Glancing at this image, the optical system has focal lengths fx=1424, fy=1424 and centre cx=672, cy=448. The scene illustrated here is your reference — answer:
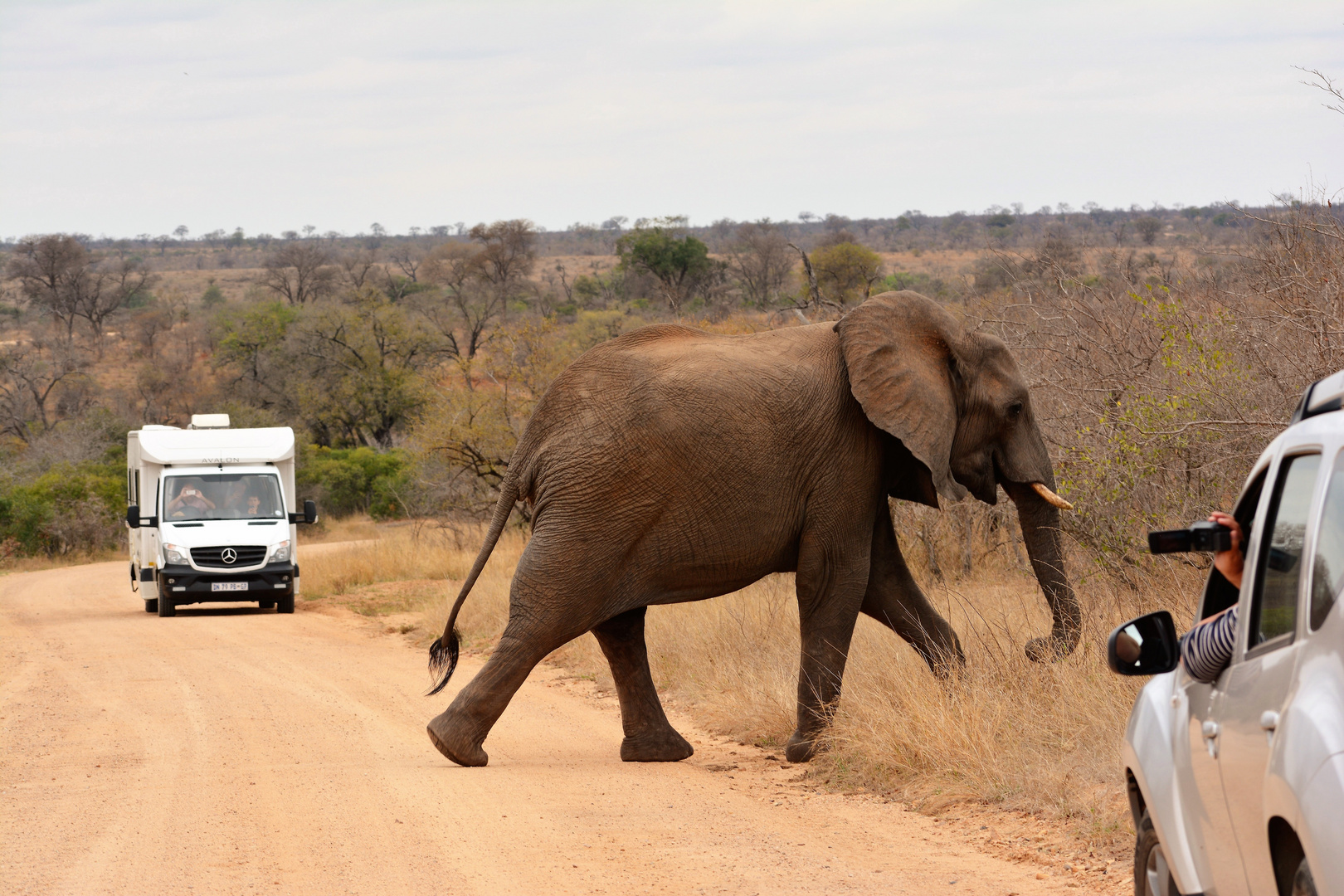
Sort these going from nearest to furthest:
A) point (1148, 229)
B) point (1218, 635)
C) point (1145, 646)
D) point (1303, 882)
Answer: point (1303, 882) → point (1218, 635) → point (1145, 646) → point (1148, 229)

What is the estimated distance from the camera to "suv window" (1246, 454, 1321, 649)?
286cm

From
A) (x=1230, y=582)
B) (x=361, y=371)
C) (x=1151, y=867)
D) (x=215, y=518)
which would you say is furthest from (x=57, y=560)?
(x=1230, y=582)

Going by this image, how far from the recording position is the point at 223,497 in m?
20.6

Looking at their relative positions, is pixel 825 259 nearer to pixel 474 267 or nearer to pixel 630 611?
pixel 474 267

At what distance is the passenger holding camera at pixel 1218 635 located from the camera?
3.36 m

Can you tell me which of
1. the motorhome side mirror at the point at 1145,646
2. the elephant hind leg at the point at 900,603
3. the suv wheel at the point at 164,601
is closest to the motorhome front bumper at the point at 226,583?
the suv wheel at the point at 164,601

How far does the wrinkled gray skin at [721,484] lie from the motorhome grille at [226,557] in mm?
12294

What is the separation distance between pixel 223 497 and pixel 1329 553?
1957cm

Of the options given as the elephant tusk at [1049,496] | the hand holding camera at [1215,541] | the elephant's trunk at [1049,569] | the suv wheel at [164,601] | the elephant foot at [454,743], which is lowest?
the suv wheel at [164,601]

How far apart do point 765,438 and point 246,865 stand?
141 inches

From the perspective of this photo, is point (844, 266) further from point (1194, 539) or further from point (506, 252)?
point (1194, 539)

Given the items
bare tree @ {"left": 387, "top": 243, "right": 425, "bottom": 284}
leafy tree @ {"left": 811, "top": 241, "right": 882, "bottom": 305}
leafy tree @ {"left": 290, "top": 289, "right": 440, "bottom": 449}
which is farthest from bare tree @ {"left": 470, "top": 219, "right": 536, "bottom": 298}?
leafy tree @ {"left": 811, "top": 241, "right": 882, "bottom": 305}

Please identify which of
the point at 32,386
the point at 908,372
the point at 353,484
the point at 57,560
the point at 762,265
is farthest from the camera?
the point at 762,265

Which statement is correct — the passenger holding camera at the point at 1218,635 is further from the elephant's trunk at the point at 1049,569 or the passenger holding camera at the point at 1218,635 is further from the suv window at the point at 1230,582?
the elephant's trunk at the point at 1049,569
